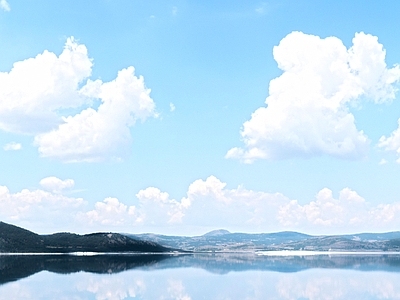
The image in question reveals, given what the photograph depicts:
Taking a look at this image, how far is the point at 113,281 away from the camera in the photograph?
355 feet

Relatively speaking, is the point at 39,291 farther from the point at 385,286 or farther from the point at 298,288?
the point at 385,286

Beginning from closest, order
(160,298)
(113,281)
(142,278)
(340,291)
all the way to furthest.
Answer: (160,298) → (340,291) → (113,281) → (142,278)

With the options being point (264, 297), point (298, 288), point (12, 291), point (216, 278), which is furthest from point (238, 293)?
point (12, 291)

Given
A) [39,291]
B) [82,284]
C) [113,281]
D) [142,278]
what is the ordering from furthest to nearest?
[142,278] < [113,281] < [82,284] < [39,291]

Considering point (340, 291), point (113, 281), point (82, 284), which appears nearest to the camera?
point (340, 291)

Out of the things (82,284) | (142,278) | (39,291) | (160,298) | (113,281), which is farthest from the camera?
(142,278)

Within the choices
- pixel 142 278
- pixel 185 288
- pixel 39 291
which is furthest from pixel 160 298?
pixel 142 278

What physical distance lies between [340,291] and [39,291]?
2097 inches

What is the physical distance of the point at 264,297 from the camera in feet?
271

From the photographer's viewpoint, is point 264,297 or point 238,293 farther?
point 238,293

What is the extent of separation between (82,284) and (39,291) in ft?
48.7

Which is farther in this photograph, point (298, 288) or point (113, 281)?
point (113, 281)

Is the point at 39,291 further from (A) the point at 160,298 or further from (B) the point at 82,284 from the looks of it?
(A) the point at 160,298

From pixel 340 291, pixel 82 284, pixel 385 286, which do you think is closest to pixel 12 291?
pixel 82 284
